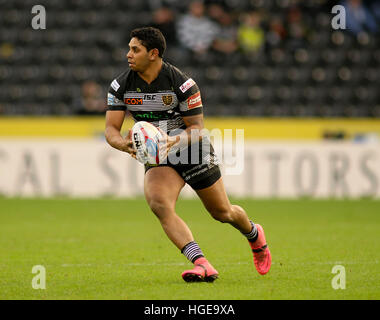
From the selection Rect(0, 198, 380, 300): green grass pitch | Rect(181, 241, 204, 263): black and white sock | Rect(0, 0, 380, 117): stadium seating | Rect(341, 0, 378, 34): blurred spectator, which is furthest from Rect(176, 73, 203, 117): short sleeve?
Rect(341, 0, 378, 34): blurred spectator

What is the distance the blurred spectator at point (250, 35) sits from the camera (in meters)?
20.5

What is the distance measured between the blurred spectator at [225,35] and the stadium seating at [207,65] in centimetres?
23

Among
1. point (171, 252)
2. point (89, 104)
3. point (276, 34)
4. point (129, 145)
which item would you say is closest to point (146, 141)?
A: point (129, 145)

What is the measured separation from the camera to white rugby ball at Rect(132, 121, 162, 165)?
21.2ft

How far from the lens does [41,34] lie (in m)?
20.6

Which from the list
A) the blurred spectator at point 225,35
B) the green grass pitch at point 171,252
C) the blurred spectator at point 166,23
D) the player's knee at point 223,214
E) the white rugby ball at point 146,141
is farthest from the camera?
the blurred spectator at point 225,35

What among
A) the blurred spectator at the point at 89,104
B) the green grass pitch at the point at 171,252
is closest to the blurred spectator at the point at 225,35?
the blurred spectator at the point at 89,104

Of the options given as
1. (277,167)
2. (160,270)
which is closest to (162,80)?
(160,270)

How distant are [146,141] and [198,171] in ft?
2.10

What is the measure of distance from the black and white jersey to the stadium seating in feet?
40.7

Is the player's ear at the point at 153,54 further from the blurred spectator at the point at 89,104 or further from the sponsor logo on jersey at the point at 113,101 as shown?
the blurred spectator at the point at 89,104

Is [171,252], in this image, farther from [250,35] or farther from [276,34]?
[276,34]

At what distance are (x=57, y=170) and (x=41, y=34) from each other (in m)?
5.52
